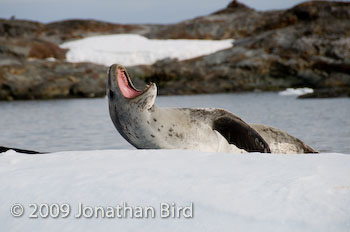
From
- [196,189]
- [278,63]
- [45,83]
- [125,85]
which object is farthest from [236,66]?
[196,189]

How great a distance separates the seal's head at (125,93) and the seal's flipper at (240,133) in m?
0.88

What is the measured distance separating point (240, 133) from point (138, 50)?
28.7 metres

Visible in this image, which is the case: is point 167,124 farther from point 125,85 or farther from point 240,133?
point 240,133

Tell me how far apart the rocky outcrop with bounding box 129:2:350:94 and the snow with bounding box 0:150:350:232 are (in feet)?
82.3

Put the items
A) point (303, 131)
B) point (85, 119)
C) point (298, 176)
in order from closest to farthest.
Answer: point (298, 176) → point (303, 131) → point (85, 119)

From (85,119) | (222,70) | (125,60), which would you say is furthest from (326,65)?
(85,119)

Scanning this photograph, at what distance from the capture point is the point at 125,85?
585 centimetres

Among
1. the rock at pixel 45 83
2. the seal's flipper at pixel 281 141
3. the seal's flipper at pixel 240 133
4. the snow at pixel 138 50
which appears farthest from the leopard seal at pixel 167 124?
the snow at pixel 138 50

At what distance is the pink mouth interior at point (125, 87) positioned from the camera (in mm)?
5772

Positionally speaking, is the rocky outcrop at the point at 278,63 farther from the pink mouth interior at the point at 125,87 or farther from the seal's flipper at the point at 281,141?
the pink mouth interior at the point at 125,87

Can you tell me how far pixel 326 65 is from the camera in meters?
29.0

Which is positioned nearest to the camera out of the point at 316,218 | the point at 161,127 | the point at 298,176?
the point at 316,218

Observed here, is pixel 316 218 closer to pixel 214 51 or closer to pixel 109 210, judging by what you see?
pixel 109 210

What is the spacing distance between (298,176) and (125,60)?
3043cm
